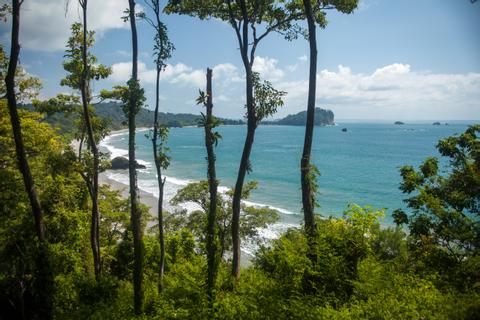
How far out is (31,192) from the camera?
9703 millimetres

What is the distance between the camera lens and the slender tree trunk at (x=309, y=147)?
28.9ft

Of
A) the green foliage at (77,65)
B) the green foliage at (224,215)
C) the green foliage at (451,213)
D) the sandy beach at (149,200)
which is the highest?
the green foliage at (77,65)

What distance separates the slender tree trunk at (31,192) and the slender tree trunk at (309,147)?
7980 millimetres

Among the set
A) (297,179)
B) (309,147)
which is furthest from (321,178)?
(309,147)

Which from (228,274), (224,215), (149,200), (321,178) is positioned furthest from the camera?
(321,178)

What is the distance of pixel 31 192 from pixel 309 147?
824 centimetres

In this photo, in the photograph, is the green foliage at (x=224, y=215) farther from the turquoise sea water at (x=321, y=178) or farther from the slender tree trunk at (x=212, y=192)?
the turquoise sea water at (x=321, y=178)

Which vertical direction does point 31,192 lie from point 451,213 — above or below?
above

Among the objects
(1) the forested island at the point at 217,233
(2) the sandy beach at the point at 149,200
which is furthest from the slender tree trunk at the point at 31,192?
(2) the sandy beach at the point at 149,200

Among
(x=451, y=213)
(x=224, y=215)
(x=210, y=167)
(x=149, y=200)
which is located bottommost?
(x=149, y=200)

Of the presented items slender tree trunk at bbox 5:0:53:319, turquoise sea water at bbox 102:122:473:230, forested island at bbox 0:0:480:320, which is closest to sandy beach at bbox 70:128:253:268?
turquoise sea water at bbox 102:122:473:230

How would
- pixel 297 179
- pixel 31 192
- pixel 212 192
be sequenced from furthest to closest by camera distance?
pixel 297 179, pixel 212 192, pixel 31 192

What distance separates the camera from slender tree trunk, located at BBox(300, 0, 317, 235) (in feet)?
28.9

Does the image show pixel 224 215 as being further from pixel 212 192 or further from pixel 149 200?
pixel 149 200
